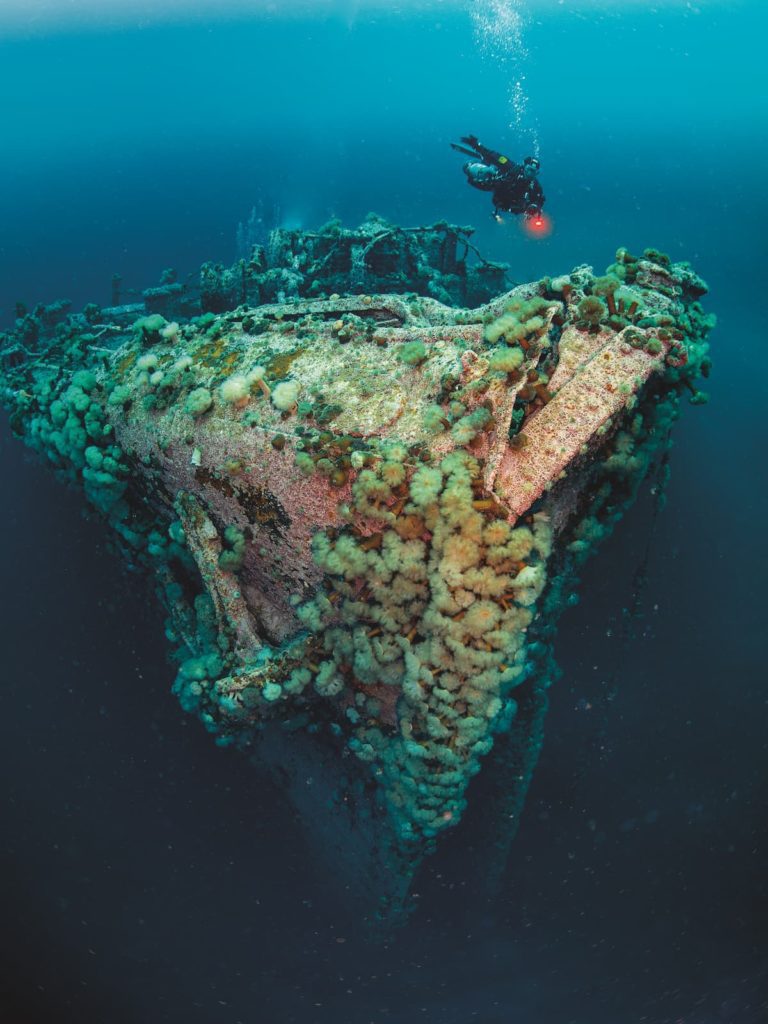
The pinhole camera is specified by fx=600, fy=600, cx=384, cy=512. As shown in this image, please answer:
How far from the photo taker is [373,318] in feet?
23.7

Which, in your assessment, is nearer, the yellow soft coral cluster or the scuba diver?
the yellow soft coral cluster

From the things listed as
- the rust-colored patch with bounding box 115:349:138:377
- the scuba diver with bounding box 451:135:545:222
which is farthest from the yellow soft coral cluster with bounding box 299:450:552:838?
the scuba diver with bounding box 451:135:545:222

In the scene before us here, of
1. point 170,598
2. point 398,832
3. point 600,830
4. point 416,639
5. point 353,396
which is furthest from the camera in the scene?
point 600,830

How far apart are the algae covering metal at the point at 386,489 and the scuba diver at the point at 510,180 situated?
19.4 ft

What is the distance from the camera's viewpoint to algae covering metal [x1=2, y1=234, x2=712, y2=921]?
16.7 feet

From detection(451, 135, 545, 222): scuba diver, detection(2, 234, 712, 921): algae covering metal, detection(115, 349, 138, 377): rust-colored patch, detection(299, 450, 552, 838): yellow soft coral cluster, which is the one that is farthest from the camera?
detection(451, 135, 545, 222): scuba diver

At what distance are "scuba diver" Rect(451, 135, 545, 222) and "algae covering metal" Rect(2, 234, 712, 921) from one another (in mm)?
5906

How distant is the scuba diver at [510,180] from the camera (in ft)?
38.0

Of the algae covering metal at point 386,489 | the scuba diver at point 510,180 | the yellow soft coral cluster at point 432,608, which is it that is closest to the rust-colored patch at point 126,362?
the algae covering metal at point 386,489

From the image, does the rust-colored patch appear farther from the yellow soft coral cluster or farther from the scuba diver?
the scuba diver

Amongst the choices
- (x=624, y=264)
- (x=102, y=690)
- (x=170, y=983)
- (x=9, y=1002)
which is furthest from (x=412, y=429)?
(x=9, y=1002)

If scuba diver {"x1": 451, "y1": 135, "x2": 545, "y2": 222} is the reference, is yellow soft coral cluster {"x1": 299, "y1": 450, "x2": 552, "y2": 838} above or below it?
below

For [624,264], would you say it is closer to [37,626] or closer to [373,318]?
[373,318]

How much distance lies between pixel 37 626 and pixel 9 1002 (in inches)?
233
